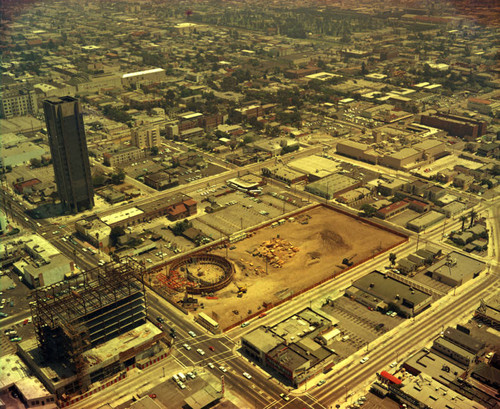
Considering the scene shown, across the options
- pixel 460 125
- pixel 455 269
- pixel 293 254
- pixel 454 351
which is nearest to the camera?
pixel 454 351

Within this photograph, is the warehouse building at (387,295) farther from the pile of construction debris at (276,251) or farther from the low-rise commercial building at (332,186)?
the low-rise commercial building at (332,186)

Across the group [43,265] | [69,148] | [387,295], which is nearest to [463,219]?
[387,295]

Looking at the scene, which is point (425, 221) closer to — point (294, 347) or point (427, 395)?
point (294, 347)

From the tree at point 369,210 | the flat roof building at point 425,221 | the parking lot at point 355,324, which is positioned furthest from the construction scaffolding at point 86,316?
the flat roof building at point 425,221

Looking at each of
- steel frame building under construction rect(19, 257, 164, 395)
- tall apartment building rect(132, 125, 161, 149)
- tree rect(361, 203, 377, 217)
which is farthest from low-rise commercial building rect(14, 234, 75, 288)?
tree rect(361, 203, 377, 217)

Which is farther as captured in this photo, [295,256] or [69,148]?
[69,148]

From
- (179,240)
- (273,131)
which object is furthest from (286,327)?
(273,131)

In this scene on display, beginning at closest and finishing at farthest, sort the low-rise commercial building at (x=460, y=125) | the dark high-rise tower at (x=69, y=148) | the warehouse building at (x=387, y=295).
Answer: the warehouse building at (x=387, y=295)
the dark high-rise tower at (x=69, y=148)
the low-rise commercial building at (x=460, y=125)

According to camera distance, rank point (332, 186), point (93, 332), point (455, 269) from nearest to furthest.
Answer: point (93, 332), point (455, 269), point (332, 186)

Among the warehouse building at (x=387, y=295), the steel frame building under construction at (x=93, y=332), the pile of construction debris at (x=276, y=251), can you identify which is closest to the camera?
the steel frame building under construction at (x=93, y=332)
